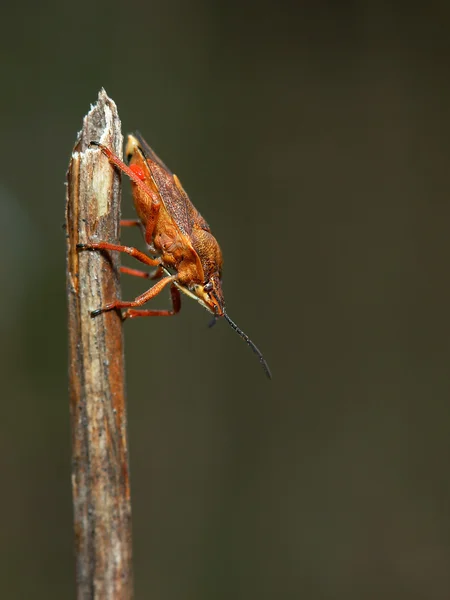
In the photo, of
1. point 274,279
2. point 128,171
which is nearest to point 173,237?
point 128,171

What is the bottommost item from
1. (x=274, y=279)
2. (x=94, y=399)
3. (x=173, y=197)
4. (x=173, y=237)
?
(x=94, y=399)

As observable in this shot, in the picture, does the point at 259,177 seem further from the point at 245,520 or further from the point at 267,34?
the point at 245,520

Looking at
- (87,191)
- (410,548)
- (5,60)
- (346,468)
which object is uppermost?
A: (5,60)

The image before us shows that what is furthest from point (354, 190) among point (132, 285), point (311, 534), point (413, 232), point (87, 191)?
point (87, 191)

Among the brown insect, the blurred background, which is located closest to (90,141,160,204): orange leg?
the brown insect

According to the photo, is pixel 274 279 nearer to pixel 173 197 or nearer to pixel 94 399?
pixel 173 197
